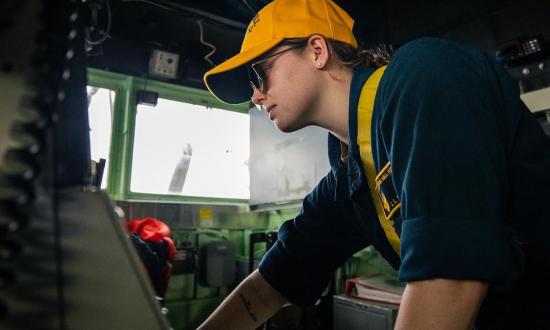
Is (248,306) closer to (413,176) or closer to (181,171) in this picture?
(413,176)

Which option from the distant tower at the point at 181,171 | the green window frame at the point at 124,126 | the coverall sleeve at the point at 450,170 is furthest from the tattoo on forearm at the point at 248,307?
the distant tower at the point at 181,171

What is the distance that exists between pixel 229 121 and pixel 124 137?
975mm

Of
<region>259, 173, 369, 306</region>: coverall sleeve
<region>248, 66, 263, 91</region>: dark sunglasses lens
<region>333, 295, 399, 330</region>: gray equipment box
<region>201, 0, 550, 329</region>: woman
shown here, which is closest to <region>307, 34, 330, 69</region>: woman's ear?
<region>201, 0, 550, 329</region>: woman

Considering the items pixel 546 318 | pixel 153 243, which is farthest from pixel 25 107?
pixel 153 243

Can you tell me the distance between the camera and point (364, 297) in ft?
7.07

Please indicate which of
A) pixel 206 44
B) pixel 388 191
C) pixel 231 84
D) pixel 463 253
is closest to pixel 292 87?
pixel 231 84

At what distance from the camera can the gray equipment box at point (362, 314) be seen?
6.18 ft

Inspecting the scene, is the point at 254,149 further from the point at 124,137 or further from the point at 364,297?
the point at 364,297

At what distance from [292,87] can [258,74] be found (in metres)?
0.12

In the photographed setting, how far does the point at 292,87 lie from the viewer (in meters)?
1.04

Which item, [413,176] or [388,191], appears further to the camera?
[388,191]

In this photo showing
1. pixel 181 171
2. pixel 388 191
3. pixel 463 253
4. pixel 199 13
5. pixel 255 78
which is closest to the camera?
pixel 463 253

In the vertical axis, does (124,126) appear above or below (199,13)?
below

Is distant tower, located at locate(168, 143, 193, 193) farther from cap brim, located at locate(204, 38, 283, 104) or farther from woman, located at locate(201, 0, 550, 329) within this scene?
woman, located at locate(201, 0, 550, 329)
